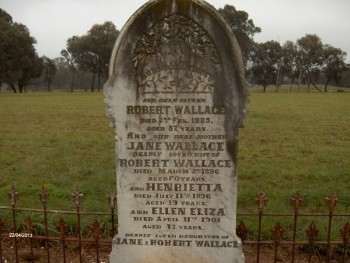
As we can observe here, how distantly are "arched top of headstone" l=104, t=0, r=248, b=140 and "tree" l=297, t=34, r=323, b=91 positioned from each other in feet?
265

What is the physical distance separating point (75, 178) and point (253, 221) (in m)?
4.17

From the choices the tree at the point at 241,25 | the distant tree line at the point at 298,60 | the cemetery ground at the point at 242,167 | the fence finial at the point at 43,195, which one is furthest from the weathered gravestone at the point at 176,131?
the distant tree line at the point at 298,60

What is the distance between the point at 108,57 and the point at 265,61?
1322 inches

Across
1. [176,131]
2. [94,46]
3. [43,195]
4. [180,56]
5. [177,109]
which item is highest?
[94,46]

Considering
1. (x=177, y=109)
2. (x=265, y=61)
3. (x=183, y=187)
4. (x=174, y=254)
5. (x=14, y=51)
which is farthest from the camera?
(x=265, y=61)

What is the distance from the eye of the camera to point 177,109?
12.5 feet

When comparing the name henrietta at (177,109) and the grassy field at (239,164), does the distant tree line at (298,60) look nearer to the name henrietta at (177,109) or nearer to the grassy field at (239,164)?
the grassy field at (239,164)

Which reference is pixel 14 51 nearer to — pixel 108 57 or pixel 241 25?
pixel 108 57

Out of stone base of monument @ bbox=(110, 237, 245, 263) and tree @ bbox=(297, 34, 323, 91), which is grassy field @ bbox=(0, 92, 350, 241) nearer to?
stone base of monument @ bbox=(110, 237, 245, 263)

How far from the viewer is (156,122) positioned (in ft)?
12.6

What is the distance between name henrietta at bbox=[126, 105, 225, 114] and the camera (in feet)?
12.4

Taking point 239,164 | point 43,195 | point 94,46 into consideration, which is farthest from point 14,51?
point 43,195

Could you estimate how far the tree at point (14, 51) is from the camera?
4784cm

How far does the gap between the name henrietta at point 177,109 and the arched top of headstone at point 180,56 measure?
76mm
